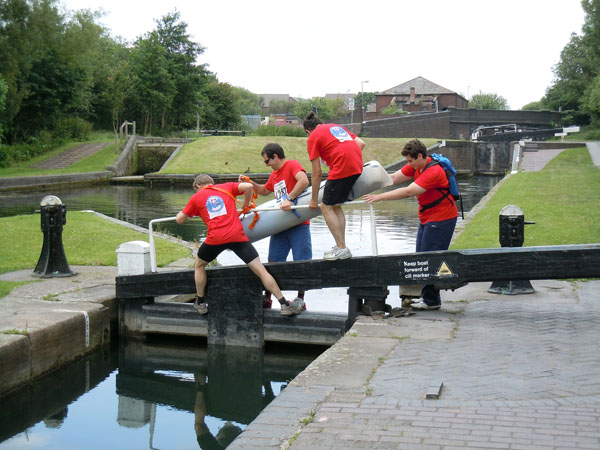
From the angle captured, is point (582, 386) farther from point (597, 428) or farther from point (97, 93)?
point (97, 93)

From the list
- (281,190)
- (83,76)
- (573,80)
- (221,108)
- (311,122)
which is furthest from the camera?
(573,80)

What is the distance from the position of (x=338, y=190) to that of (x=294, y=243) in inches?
45.5

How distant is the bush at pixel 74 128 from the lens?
1779 inches

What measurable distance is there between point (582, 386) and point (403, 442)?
1.72 m

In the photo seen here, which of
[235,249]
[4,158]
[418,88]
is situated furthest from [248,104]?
[235,249]

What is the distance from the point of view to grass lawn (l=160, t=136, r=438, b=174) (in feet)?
127

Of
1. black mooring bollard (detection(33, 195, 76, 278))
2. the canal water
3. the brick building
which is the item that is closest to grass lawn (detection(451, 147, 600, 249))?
the canal water

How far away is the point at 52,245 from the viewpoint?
973 cm

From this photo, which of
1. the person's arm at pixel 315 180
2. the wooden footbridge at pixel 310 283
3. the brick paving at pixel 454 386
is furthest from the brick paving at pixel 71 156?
the brick paving at pixel 454 386

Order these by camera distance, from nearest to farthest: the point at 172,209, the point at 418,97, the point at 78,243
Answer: the point at 78,243 → the point at 172,209 → the point at 418,97

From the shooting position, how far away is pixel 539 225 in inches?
536

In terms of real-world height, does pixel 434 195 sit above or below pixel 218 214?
above

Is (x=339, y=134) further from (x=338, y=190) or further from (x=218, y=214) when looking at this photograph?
(x=218, y=214)

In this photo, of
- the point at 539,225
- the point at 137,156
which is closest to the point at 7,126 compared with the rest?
the point at 137,156
